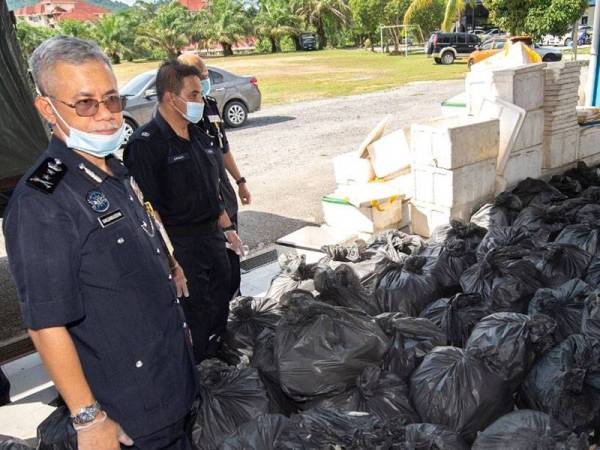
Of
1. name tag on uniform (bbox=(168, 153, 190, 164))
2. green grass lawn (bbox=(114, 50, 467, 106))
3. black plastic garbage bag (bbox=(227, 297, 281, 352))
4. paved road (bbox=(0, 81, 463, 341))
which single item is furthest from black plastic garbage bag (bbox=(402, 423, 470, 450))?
green grass lawn (bbox=(114, 50, 467, 106))

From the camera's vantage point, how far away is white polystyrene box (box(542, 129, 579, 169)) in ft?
15.9

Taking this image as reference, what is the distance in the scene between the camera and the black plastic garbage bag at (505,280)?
2.82 meters

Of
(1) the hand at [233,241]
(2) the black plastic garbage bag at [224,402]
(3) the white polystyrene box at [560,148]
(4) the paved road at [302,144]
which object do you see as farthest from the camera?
(4) the paved road at [302,144]

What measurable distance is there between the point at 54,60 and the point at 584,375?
212 centimetres

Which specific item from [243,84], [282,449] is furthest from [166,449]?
[243,84]

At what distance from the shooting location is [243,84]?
38.5 ft

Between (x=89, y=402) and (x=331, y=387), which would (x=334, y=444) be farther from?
(x=89, y=402)

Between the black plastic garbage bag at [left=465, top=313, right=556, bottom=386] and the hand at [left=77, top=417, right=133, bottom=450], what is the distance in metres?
1.43

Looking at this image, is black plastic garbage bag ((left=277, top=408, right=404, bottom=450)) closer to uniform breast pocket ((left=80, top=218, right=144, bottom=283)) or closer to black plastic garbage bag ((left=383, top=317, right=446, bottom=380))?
black plastic garbage bag ((left=383, top=317, right=446, bottom=380))

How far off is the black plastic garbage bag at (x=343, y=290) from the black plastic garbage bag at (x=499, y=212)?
1433 mm

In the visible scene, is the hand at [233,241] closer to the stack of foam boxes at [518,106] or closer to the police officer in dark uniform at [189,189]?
the police officer in dark uniform at [189,189]

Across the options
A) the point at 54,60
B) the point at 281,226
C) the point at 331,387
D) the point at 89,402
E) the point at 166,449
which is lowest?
the point at 281,226

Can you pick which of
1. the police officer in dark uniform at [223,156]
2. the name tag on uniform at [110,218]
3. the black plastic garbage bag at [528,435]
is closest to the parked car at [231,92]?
the police officer in dark uniform at [223,156]

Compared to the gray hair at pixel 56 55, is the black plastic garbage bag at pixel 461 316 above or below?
below
